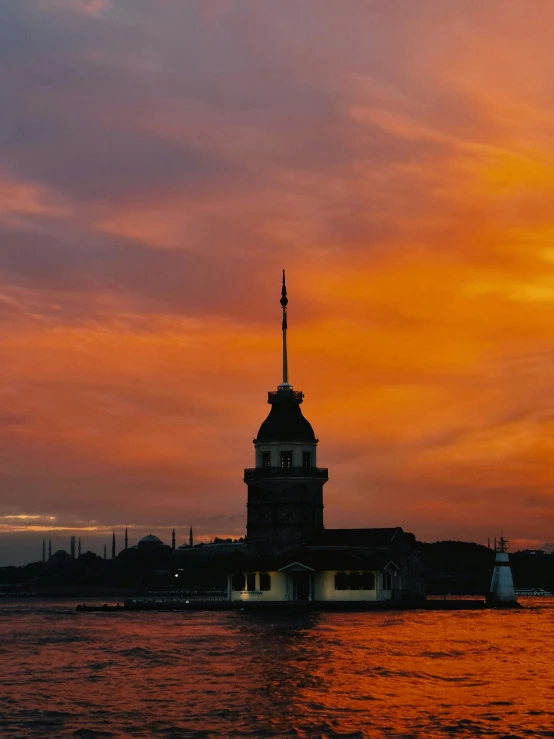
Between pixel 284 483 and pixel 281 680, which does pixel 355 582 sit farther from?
pixel 281 680

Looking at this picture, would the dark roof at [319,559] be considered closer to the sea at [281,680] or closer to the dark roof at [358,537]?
the dark roof at [358,537]

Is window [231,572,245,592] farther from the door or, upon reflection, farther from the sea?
the sea

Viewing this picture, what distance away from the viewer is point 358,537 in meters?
117

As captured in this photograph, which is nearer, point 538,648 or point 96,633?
point 538,648

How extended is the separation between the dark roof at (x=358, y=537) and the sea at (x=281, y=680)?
21681 millimetres

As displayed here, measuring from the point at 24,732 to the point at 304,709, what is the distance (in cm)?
1142

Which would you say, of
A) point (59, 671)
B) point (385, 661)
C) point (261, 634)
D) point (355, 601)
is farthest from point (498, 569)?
point (59, 671)

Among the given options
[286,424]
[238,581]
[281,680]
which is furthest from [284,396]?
[281,680]

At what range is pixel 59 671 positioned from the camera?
6225cm

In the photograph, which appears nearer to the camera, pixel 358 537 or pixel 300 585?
pixel 300 585

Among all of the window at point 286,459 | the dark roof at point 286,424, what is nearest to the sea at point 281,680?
the window at point 286,459

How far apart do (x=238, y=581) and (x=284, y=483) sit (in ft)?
35.2

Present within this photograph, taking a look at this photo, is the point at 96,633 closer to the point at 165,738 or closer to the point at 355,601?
the point at 355,601

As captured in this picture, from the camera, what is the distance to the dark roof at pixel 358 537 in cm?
11581
